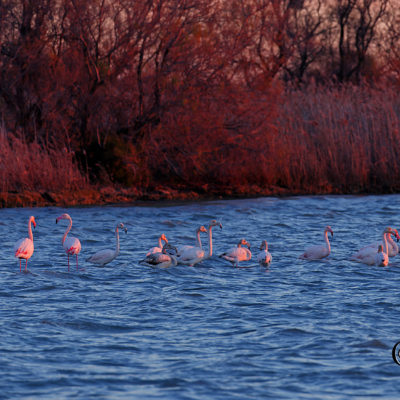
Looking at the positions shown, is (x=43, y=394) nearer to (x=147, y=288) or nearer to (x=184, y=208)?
(x=147, y=288)

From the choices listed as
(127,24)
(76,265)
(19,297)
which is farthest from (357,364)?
(127,24)

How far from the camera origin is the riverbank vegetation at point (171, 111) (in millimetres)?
18562

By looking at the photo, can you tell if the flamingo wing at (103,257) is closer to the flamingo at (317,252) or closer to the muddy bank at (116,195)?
the flamingo at (317,252)

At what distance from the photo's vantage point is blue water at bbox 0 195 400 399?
610 cm

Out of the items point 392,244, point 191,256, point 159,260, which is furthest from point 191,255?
point 392,244

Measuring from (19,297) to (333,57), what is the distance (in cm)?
3032

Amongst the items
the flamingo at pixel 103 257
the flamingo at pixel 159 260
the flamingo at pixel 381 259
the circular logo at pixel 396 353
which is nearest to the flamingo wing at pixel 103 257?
the flamingo at pixel 103 257

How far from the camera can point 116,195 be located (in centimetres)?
1866

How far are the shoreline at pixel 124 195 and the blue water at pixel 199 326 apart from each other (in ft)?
10.9

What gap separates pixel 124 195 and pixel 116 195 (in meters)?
0.22

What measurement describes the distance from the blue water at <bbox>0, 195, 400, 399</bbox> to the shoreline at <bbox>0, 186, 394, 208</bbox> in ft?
10.9

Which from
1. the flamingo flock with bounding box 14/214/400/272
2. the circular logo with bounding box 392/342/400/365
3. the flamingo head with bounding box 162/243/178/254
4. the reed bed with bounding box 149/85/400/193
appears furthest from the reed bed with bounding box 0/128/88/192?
the circular logo with bounding box 392/342/400/365

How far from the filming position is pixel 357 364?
655cm

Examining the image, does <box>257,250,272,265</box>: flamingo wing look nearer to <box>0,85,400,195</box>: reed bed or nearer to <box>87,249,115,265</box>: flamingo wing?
<box>87,249,115,265</box>: flamingo wing
